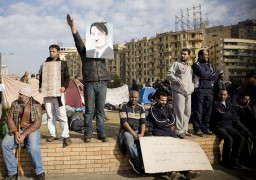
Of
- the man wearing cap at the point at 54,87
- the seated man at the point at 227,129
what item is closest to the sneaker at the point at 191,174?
the seated man at the point at 227,129

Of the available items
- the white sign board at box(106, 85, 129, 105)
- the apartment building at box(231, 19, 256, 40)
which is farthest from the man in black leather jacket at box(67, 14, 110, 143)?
the apartment building at box(231, 19, 256, 40)

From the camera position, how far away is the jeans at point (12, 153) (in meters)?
4.53

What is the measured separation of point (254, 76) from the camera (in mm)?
6320

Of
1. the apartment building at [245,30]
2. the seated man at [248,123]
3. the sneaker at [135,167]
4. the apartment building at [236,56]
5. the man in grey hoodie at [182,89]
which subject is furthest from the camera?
the apartment building at [245,30]

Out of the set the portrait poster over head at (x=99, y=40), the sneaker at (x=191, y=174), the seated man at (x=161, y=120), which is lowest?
the sneaker at (x=191, y=174)

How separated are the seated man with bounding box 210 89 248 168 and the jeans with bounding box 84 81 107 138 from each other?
2408mm

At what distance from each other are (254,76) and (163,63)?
100114 mm

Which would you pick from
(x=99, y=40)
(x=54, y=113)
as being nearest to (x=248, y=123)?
(x=99, y=40)

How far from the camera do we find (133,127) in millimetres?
5180

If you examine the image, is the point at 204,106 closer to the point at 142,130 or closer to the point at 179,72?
A: the point at 179,72

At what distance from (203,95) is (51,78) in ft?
10.6

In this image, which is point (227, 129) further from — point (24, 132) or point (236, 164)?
point (24, 132)

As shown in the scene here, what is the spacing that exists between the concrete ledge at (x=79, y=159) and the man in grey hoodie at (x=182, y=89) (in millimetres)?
1421

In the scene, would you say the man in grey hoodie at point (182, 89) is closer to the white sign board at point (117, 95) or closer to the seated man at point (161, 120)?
the seated man at point (161, 120)
